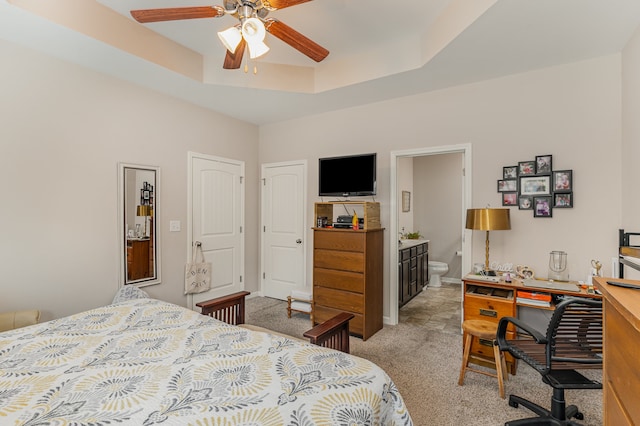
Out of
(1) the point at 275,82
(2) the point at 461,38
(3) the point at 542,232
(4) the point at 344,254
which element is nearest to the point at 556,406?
(3) the point at 542,232

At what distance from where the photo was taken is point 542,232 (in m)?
3.02

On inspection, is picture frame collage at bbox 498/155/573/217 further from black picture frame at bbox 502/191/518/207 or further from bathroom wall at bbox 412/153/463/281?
bathroom wall at bbox 412/153/463/281

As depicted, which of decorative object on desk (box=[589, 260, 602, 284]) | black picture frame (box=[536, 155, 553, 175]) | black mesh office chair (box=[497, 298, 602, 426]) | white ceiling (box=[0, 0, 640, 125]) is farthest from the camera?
black picture frame (box=[536, 155, 553, 175])

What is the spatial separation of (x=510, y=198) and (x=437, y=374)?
1832 millimetres

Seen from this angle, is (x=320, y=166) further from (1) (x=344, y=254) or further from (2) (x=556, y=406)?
(2) (x=556, y=406)

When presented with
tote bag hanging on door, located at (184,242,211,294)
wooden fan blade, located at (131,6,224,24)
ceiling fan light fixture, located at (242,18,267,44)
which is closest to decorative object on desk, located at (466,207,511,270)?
ceiling fan light fixture, located at (242,18,267,44)

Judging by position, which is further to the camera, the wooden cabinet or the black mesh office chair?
the wooden cabinet

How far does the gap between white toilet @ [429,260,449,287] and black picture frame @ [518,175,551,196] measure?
2786mm

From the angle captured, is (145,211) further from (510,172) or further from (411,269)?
(510,172)

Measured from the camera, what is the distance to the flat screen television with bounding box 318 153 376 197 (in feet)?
12.0

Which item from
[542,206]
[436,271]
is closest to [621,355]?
[542,206]

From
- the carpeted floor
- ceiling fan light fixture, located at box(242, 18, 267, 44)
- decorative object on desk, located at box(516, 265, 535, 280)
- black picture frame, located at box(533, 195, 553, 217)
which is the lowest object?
the carpeted floor

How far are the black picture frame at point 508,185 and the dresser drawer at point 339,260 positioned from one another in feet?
5.14

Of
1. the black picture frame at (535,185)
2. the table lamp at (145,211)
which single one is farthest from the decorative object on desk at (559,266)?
the table lamp at (145,211)
